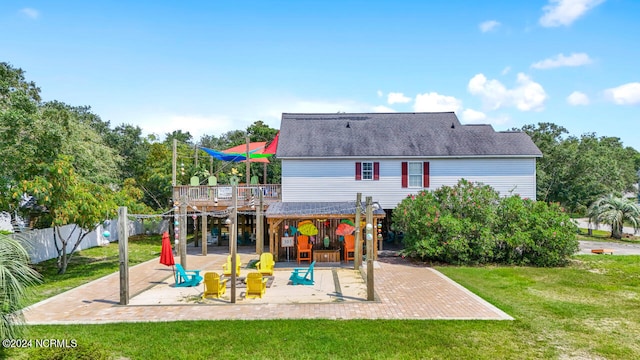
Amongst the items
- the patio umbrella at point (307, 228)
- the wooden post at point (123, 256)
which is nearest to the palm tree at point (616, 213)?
the patio umbrella at point (307, 228)

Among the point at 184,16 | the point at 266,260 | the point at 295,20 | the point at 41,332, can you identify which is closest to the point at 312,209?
the point at 266,260

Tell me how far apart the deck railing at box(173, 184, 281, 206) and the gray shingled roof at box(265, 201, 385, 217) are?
1.06m

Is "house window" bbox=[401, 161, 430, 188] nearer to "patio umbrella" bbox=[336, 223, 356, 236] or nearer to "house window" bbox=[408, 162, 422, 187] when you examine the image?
"house window" bbox=[408, 162, 422, 187]

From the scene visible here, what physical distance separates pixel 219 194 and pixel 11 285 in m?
15.5

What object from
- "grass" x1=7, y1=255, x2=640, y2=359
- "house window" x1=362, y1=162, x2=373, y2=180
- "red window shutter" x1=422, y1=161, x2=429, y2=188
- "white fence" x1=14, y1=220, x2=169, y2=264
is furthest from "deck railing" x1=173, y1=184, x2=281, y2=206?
"grass" x1=7, y1=255, x2=640, y2=359

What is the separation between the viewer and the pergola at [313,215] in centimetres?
1780

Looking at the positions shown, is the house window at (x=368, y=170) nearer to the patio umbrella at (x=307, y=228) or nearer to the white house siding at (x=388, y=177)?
the white house siding at (x=388, y=177)

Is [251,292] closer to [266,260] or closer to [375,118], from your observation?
[266,260]

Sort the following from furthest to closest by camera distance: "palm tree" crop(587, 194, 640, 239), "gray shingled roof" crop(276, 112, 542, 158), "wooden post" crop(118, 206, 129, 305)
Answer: "palm tree" crop(587, 194, 640, 239) < "gray shingled roof" crop(276, 112, 542, 158) < "wooden post" crop(118, 206, 129, 305)

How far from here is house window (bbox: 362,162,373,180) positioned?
21.8 metres

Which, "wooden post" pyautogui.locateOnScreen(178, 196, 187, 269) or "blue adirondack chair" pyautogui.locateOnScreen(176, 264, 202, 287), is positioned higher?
"wooden post" pyautogui.locateOnScreen(178, 196, 187, 269)

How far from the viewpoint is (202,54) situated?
18609 mm

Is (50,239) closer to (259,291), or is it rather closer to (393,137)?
(259,291)

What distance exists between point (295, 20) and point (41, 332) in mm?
13862
